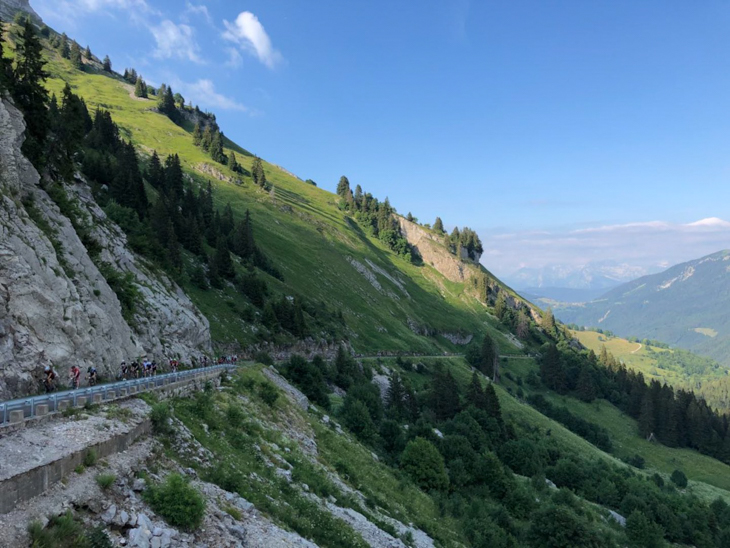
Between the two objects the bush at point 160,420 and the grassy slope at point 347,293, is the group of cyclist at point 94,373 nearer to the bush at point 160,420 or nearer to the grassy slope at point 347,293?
the bush at point 160,420

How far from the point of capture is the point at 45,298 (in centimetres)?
2494

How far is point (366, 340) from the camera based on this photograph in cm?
10844

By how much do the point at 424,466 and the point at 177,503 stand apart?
39803mm

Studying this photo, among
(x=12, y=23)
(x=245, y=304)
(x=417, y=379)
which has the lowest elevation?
(x=417, y=379)

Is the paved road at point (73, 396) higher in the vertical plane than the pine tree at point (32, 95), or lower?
lower

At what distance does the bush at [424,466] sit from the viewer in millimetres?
46625

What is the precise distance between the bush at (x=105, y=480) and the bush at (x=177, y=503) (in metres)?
1.13

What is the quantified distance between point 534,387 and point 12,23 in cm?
28111

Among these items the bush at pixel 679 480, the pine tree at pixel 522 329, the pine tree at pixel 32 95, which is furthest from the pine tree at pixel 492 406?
the pine tree at pixel 522 329

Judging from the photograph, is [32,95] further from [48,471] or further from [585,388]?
[585,388]

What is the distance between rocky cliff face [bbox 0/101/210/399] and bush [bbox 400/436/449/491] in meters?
29.0

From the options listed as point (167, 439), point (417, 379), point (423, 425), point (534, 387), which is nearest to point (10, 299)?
point (167, 439)

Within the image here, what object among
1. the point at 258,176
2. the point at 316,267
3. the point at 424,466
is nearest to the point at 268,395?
the point at 424,466

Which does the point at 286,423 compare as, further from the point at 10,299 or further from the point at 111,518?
the point at 111,518
